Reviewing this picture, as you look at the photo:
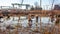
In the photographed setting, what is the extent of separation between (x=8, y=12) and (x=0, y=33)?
782 millimetres

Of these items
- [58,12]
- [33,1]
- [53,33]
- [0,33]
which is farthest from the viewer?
[33,1]

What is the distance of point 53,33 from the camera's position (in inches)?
144

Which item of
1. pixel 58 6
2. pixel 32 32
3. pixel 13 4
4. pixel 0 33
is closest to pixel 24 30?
pixel 32 32

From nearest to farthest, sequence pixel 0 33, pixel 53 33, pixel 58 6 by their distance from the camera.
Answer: pixel 53 33, pixel 0 33, pixel 58 6

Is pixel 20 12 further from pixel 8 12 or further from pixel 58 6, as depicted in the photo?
pixel 58 6

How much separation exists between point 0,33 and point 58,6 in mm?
2397

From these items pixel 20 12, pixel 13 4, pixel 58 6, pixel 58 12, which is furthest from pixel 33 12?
pixel 13 4

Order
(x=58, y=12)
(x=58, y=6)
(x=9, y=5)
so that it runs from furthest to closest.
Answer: (x=9, y=5)
(x=58, y=6)
(x=58, y=12)

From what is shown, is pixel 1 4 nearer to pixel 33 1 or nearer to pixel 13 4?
pixel 13 4

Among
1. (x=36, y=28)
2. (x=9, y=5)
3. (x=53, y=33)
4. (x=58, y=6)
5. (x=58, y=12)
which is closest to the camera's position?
(x=53, y=33)

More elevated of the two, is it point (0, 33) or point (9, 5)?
point (9, 5)

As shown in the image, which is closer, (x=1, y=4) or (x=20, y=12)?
(x=20, y=12)

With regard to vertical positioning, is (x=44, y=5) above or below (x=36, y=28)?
above

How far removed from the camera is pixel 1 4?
655 cm
